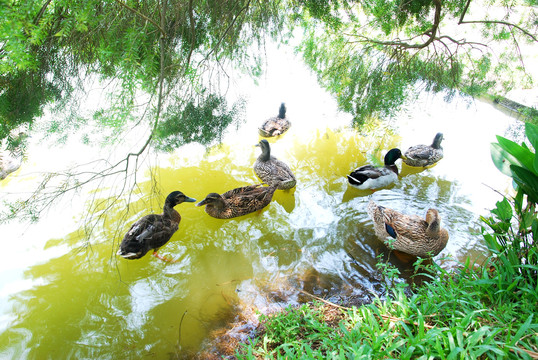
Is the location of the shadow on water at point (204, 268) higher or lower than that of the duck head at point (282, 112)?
lower

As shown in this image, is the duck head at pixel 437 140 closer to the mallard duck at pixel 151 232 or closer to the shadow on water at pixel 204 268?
the shadow on water at pixel 204 268

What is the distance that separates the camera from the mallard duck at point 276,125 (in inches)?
275

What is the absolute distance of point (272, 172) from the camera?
18.2ft

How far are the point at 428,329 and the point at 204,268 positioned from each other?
273cm

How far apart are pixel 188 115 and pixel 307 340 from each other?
307cm

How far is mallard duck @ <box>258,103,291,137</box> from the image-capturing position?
6.99 m

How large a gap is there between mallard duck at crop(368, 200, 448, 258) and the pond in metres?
0.23

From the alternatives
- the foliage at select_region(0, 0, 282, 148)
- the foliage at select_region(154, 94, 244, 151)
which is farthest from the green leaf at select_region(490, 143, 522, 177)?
the foliage at select_region(154, 94, 244, 151)

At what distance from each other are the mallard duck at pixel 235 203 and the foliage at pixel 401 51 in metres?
2.25

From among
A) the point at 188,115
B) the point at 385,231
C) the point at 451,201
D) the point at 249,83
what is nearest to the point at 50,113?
the point at 188,115

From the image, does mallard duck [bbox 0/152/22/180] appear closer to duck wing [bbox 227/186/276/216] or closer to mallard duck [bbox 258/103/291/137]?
duck wing [bbox 227/186/276/216]

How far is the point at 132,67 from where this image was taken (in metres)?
2.92

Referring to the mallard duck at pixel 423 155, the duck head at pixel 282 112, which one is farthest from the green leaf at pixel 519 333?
the duck head at pixel 282 112

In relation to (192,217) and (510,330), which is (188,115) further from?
(510,330)
